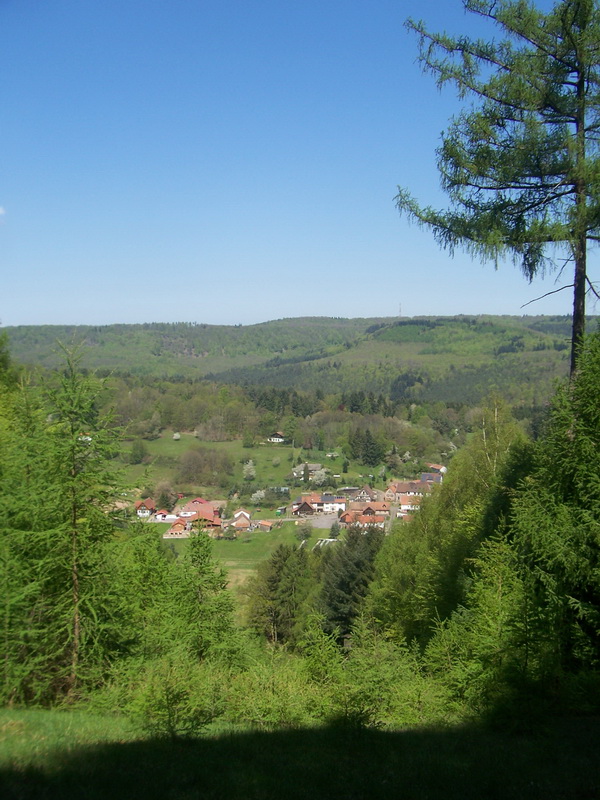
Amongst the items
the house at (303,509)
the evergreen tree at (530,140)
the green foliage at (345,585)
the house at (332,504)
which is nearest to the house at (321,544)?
the green foliage at (345,585)

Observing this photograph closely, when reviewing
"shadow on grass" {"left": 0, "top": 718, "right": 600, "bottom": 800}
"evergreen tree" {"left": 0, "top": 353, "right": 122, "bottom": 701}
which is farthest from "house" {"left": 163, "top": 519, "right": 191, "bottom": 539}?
"shadow on grass" {"left": 0, "top": 718, "right": 600, "bottom": 800}

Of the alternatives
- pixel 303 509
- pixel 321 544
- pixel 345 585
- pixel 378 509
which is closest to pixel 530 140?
pixel 345 585

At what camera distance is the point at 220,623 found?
41.3 ft

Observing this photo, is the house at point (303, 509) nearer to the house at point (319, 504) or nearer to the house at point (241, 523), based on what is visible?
the house at point (319, 504)

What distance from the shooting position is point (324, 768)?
18.6 ft

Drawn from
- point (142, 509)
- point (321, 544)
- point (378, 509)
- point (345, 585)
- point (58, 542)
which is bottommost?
point (378, 509)

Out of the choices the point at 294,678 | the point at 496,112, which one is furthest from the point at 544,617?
the point at 496,112

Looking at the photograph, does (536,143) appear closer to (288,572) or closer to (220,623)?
(220,623)

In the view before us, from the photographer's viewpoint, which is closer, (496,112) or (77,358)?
(77,358)

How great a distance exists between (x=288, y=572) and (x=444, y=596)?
20432 mm

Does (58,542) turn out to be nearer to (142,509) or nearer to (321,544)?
(142,509)

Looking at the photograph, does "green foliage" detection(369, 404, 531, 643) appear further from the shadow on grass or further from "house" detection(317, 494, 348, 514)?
"house" detection(317, 494, 348, 514)

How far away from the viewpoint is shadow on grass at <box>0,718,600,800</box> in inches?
192

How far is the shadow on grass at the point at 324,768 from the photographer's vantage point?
4871mm
